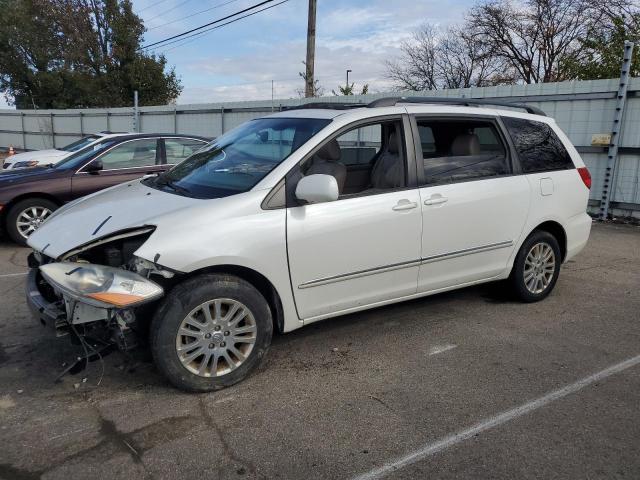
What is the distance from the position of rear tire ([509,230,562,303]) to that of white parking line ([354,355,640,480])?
3.99 feet

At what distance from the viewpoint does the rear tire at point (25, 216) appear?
709 cm

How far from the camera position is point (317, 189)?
3.36 metres

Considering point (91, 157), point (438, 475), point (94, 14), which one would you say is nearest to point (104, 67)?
point (94, 14)

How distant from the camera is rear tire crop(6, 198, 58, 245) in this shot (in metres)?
7.09

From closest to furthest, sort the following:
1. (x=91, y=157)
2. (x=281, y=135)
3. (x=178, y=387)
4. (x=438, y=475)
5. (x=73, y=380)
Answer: (x=438, y=475) → (x=178, y=387) → (x=73, y=380) → (x=281, y=135) → (x=91, y=157)

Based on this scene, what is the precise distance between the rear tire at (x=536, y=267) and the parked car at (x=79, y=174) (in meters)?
5.61

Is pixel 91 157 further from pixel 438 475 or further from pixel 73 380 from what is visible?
pixel 438 475

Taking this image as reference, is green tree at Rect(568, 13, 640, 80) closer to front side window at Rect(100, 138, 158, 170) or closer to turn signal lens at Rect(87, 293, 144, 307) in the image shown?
front side window at Rect(100, 138, 158, 170)

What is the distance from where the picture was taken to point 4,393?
3.31 m

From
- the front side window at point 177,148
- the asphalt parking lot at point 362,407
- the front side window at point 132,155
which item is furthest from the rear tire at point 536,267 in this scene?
the front side window at point 132,155

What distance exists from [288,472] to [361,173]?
2.61m

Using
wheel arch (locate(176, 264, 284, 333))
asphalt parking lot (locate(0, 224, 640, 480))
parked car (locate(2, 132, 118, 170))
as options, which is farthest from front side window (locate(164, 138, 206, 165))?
wheel arch (locate(176, 264, 284, 333))

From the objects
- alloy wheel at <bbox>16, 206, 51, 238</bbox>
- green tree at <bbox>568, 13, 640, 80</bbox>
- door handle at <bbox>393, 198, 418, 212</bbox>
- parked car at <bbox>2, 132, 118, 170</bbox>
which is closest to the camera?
door handle at <bbox>393, 198, 418, 212</bbox>

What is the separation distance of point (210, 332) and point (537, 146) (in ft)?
11.3
